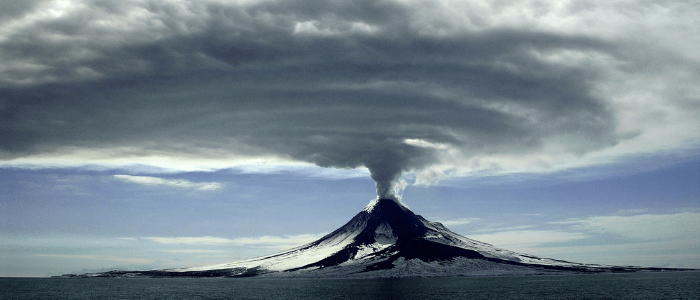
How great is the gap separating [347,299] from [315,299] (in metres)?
12.2

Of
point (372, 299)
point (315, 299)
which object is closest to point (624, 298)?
point (372, 299)

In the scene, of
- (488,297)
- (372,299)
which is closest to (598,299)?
(488,297)

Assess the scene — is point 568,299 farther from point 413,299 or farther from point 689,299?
point 413,299

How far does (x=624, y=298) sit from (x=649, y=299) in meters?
7.90

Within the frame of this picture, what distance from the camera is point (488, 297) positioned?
200m

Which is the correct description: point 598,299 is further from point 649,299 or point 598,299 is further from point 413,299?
point 413,299

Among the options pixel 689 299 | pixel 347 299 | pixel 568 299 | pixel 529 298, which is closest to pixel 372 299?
pixel 347 299

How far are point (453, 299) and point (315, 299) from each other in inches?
2011

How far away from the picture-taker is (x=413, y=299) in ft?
636

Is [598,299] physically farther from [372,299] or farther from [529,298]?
[372,299]

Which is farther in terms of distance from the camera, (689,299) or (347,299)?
(347,299)

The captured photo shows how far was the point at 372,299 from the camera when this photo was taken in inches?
7766

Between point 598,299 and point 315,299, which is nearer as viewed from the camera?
point 598,299

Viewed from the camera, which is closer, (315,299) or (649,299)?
(649,299)
